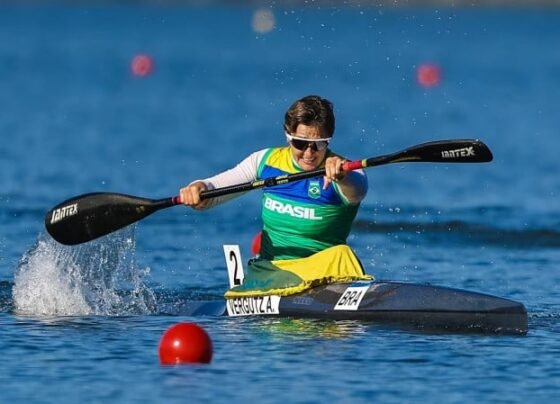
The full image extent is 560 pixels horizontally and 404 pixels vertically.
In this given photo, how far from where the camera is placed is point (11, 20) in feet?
371

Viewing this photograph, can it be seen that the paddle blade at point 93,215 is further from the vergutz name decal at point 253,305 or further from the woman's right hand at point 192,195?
the vergutz name decal at point 253,305

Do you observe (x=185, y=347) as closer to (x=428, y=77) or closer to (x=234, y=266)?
(x=234, y=266)

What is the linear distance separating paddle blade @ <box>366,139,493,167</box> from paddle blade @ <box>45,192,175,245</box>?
93.6 inches

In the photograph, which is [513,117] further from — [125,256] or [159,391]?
[159,391]

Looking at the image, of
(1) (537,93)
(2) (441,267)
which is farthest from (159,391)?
(1) (537,93)

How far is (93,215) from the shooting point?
1428cm

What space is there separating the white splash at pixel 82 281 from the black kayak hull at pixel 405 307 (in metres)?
1.59

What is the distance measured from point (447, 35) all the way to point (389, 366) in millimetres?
89463

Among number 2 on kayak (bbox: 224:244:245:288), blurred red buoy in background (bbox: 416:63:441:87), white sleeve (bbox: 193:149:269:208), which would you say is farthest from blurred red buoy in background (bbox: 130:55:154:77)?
white sleeve (bbox: 193:149:269:208)

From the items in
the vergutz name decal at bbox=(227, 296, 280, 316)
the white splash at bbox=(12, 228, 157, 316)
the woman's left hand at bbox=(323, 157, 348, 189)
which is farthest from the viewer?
the white splash at bbox=(12, 228, 157, 316)

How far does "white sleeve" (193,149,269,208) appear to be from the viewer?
13480 millimetres

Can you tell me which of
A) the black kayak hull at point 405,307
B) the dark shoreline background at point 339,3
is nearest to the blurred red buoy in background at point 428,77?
the black kayak hull at point 405,307

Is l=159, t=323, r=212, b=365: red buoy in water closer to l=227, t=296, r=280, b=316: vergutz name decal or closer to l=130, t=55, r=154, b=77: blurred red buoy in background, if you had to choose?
l=227, t=296, r=280, b=316: vergutz name decal

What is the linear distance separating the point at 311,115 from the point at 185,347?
7.42ft
